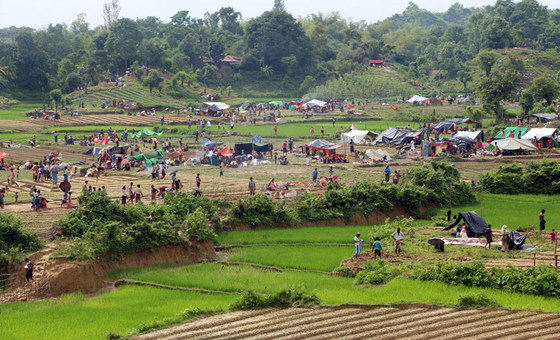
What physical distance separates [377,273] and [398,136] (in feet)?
98.0

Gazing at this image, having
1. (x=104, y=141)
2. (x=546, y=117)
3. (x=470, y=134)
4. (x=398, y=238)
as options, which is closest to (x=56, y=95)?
(x=104, y=141)

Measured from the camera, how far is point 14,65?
75125 mm

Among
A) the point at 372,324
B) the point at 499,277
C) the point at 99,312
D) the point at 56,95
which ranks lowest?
the point at 99,312

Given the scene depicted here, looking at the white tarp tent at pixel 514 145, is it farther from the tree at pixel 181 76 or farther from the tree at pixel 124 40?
the tree at pixel 124 40

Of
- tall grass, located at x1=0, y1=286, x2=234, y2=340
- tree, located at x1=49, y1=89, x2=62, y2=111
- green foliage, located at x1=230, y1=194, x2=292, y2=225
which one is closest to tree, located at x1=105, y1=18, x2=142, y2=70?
tree, located at x1=49, y1=89, x2=62, y2=111

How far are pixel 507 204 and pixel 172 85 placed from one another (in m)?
53.7

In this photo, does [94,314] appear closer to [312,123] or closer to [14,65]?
[312,123]

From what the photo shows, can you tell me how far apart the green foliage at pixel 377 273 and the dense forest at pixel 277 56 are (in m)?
47.0

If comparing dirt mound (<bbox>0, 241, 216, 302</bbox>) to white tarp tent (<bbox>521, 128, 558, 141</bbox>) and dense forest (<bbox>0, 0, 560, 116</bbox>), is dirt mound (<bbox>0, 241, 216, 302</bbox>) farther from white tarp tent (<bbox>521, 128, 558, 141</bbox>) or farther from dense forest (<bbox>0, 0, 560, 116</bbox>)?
dense forest (<bbox>0, 0, 560, 116</bbox>)

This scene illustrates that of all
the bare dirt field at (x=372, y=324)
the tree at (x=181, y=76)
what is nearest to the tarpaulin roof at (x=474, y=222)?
the bare dirt field at (x=372, y=324)

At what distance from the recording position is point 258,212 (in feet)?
92.5

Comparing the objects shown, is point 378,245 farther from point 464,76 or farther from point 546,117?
point 464,76

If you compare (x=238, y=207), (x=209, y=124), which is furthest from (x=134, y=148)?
(x=238, y=207)

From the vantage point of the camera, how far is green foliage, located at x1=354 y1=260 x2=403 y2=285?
64.8ft
